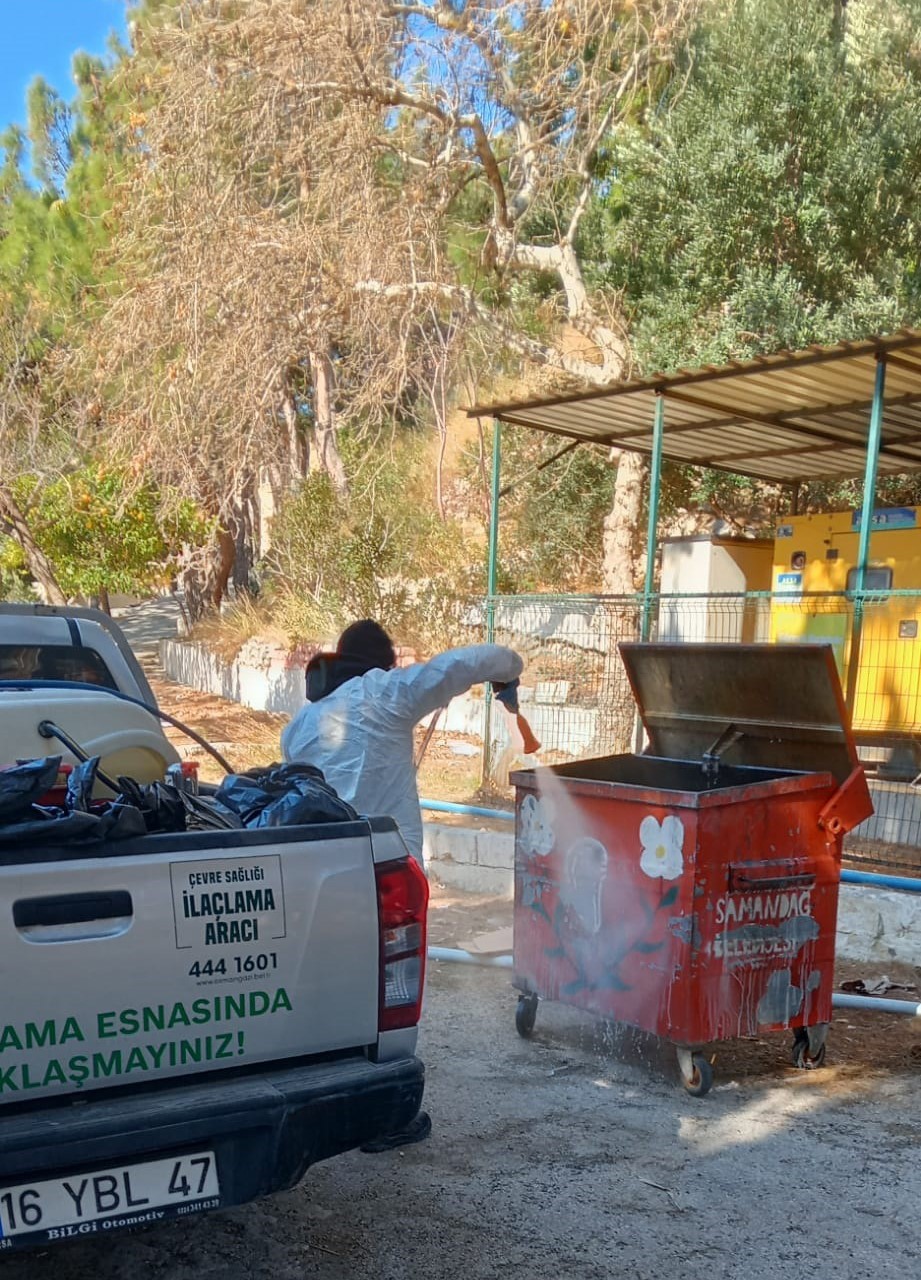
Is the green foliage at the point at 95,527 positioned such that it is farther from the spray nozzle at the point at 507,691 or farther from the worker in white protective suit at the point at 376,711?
the spray nozzle at the point at 507,691

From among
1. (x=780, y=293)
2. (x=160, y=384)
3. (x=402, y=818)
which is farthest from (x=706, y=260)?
(x=402, y=818)

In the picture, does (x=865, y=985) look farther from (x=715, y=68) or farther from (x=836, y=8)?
(x=836, y=8)

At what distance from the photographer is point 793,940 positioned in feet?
15.6

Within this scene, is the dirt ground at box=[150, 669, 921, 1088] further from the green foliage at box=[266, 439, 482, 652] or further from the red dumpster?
the green foliage at box=[266, 439, 482, 652]

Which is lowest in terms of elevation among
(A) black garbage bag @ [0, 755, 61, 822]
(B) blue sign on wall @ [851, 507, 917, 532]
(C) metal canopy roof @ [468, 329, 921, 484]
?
(A) black garbage bag @ [0, 755, 61, 822]

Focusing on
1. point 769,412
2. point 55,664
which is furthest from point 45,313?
point 55,664

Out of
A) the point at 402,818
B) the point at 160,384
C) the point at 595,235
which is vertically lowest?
the point at 402,818

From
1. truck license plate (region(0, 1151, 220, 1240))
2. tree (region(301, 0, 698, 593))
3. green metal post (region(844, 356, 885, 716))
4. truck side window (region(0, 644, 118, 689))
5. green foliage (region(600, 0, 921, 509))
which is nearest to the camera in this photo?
truck license plate (region(0, 1151, 220, 1240))

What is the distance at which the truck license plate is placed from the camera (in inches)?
95.6

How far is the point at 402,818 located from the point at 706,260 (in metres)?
10.6

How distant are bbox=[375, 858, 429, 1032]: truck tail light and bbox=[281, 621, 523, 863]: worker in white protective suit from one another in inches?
55.6

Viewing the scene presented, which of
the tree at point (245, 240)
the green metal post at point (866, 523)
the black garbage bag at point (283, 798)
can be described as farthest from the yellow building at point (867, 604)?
the black garbage bag at point (283, 798)

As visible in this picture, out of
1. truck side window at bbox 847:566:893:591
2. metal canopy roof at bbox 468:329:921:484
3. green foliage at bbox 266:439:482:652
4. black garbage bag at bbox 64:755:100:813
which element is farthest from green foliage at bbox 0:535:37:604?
black garbage bag at bbox 64:755:100:813

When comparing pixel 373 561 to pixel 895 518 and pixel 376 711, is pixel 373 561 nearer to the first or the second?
pixel 895 518
